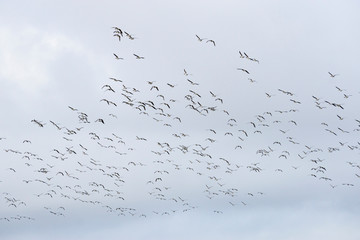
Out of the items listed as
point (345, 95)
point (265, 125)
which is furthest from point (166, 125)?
point (345, 95)

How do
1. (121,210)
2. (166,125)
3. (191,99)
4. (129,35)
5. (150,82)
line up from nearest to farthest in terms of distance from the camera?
(129,35), (150,82), (191,99), (166,125), (121,210)

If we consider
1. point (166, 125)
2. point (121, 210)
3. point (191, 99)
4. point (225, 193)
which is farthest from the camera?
point (121, 210)

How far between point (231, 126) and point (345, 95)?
73.9 ft

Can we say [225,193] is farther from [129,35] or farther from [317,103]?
[129,35]

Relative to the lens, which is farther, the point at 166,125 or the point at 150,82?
the point at 166,125

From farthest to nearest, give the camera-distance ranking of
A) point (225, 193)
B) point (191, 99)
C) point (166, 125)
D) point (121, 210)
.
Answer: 1. point (121, 210)
2. point (225, 193)
3. point (166, 125)
4. point (191, 99)

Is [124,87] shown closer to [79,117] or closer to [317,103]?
[79,117]

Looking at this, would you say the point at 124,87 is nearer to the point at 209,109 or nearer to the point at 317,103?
the point at 209,109

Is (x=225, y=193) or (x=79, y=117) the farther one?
(x=225, y=193)

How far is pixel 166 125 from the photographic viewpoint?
156875 mm

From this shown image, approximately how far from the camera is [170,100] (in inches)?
5891

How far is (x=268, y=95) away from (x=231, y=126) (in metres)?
13.2

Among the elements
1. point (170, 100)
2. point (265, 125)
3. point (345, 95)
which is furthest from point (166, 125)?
point (345, 95)

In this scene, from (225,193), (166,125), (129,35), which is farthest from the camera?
(225,193)
